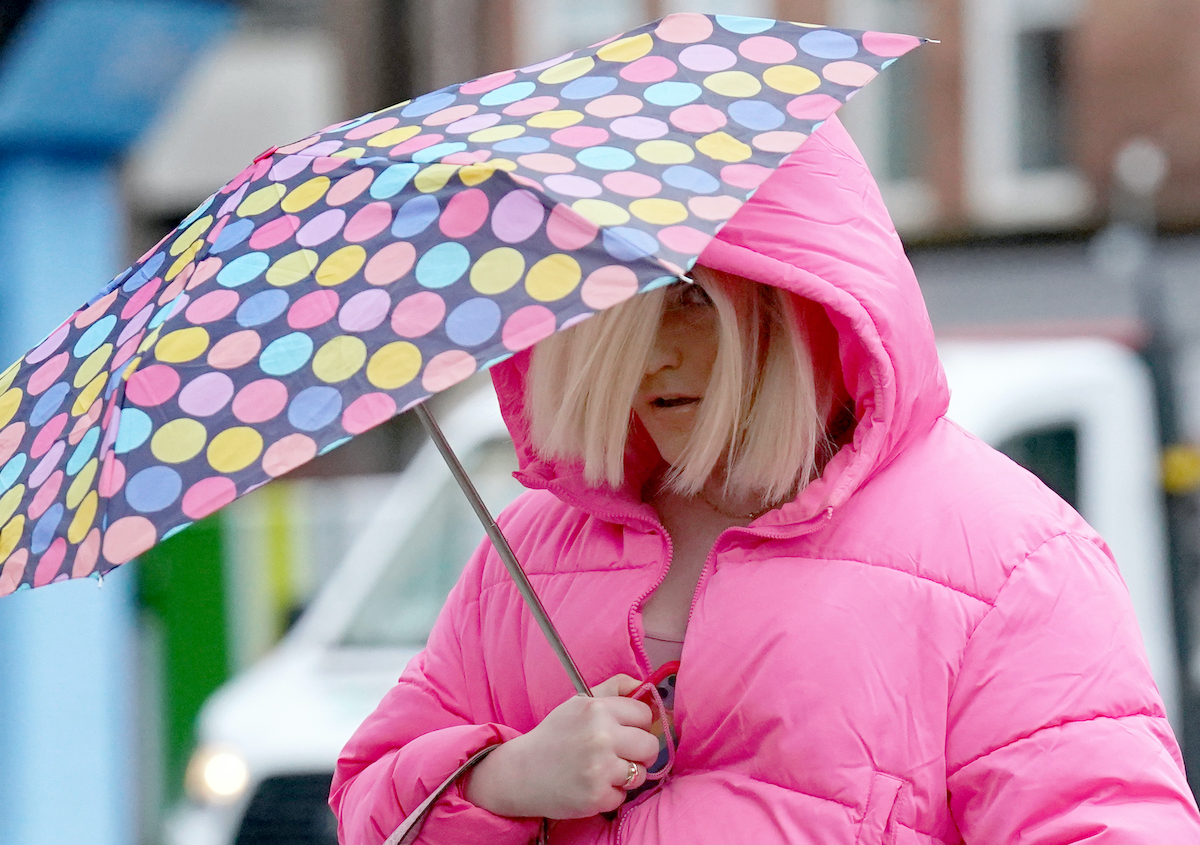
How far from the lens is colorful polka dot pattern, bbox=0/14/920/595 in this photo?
1.13 m

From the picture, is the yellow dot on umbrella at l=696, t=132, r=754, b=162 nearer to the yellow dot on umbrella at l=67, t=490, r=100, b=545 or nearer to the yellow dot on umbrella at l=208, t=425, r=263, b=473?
the yellow dot on umbrella at l=208, t=425, r=263, b=473

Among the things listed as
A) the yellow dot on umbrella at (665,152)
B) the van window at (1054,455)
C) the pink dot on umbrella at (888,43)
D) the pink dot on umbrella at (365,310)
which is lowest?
the van window at (1054,455)

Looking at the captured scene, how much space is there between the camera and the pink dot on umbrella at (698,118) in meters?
1.31

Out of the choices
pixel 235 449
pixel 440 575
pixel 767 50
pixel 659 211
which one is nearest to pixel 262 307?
pixel 235 449

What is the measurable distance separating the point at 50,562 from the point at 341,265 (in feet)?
1.17

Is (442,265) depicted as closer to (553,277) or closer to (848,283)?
(553,277)

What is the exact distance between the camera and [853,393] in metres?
1.45

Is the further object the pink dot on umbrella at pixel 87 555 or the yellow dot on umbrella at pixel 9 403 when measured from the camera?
the yellow dot on umbrella at pixel 9 403

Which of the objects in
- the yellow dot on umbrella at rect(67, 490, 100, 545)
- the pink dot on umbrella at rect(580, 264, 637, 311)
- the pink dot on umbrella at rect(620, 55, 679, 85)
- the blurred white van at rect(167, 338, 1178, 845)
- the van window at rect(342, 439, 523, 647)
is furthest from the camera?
the van window at rect(342, 439, 523, 647)

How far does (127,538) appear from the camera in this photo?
3.72ft

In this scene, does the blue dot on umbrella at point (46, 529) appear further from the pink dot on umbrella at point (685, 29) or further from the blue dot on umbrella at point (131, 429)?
the pink dot on umbrella at point (685, 29)

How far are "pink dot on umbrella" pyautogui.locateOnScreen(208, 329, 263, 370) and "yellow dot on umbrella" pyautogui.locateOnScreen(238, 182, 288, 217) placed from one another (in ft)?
0.53

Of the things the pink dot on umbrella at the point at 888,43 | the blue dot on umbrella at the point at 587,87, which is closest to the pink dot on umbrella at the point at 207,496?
Answer: the blue dot on umbrella at the point at 587,87

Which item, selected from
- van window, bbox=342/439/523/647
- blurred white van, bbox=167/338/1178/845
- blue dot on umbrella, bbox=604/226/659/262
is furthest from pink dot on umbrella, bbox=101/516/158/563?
van window, bbox=342/439/523/647
